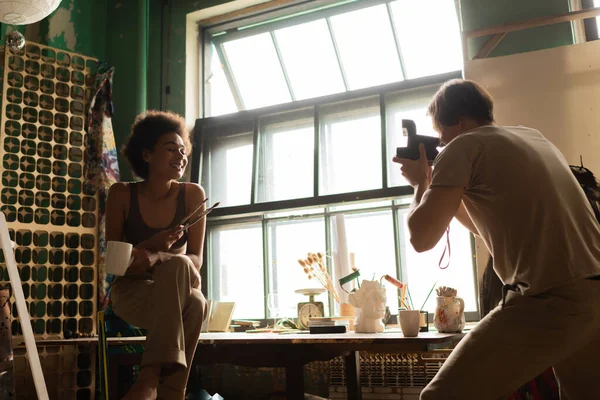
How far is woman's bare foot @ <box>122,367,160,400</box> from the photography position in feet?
5.73

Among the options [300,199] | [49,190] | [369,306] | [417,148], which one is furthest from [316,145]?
[417,148]

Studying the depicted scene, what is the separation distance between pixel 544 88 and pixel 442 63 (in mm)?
1259

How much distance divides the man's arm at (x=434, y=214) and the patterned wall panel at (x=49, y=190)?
2.76 meters

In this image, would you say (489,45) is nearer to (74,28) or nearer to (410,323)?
(410,323)

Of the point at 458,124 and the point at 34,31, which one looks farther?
the point at 34,31

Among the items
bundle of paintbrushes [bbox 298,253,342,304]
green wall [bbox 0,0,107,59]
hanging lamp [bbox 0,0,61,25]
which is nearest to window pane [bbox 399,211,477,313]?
bundle of paintbrushes [bbox 298,253,342,304]

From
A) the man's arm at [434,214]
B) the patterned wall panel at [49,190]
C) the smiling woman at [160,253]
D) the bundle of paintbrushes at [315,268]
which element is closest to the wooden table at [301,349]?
the smiling woman at [160,253]

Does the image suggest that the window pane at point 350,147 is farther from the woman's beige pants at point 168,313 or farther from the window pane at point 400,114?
the woman's beige pants at point 168,313

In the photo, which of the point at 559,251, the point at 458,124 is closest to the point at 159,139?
the point at 458,124

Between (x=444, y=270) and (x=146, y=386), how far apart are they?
2.21 meters

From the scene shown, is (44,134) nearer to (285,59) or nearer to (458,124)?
(285,59)

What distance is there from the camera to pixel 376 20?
4.45 meters

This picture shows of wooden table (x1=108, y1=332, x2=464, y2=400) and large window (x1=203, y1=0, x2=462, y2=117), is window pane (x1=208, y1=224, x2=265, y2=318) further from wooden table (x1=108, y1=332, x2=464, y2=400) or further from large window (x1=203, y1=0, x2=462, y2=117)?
wooden table (x1=108, y1=332, x2=464, y2=400)

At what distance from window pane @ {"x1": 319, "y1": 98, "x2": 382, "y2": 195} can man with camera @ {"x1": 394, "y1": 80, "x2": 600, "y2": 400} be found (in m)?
2.12
